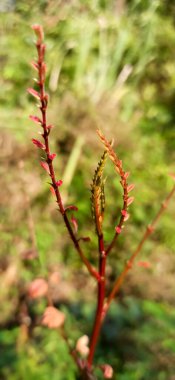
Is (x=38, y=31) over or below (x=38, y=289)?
over

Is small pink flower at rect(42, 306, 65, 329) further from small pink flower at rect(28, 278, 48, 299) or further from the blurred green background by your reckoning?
the blurred green background

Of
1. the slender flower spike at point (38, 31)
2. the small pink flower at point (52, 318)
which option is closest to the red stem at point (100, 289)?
the small pink flower at point (52, 318)

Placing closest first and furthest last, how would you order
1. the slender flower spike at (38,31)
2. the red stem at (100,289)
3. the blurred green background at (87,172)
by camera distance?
the slender flower spike at (38,31)
the red stem at (100,289)
the blurred green background at (87,172)

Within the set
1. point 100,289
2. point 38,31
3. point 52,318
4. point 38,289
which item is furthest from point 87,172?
point 38,31

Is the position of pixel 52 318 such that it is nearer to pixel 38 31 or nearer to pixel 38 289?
pixel 38 289

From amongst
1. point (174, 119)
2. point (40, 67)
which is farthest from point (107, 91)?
point (40, 67)

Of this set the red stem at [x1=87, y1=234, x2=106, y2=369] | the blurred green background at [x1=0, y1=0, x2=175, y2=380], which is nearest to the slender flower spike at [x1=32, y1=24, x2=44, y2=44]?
the red stem at [x1=87, y1=234, x2=106, y2=369]

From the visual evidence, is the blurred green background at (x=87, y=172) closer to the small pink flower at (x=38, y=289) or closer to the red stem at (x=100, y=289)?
the small pink flower at (x=38, y=289)

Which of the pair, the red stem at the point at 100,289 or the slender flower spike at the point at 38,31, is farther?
the red stem at the point at 100,289
